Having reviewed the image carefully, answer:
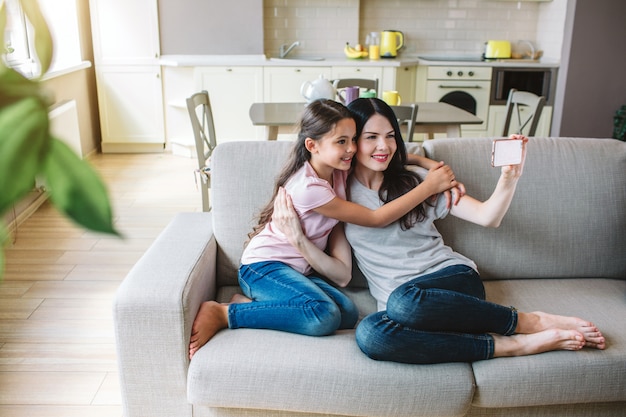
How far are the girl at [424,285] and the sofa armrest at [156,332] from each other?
18.7 inches

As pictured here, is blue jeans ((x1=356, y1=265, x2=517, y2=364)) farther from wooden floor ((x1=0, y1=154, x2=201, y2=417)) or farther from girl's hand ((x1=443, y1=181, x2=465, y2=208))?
wooden floor ((x1=0, y1=154, x2=201, y2=417))

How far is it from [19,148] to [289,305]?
153 centimetres

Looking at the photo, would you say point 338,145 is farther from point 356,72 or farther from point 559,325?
point 356,72

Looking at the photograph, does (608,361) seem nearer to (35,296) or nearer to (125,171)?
(35,296)

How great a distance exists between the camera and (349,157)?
1.82m

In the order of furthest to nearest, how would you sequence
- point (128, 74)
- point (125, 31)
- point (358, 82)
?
point (128, 74) < point (125, 31) < point (358, 82)

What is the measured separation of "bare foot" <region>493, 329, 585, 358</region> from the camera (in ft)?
5.27

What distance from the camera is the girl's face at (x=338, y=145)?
1.80m

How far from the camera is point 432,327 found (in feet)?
5.36

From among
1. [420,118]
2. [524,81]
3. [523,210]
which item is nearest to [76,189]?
[523,210]

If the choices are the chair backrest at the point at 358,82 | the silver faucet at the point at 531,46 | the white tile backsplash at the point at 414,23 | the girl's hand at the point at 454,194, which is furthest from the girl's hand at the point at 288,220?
the silver faucet at the point at 531,46

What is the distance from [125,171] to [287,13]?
208cm

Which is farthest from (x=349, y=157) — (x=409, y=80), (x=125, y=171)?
(x=409, y=80)

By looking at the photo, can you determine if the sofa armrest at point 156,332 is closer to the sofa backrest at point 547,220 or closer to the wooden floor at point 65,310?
the wooden floor at point 65,310
